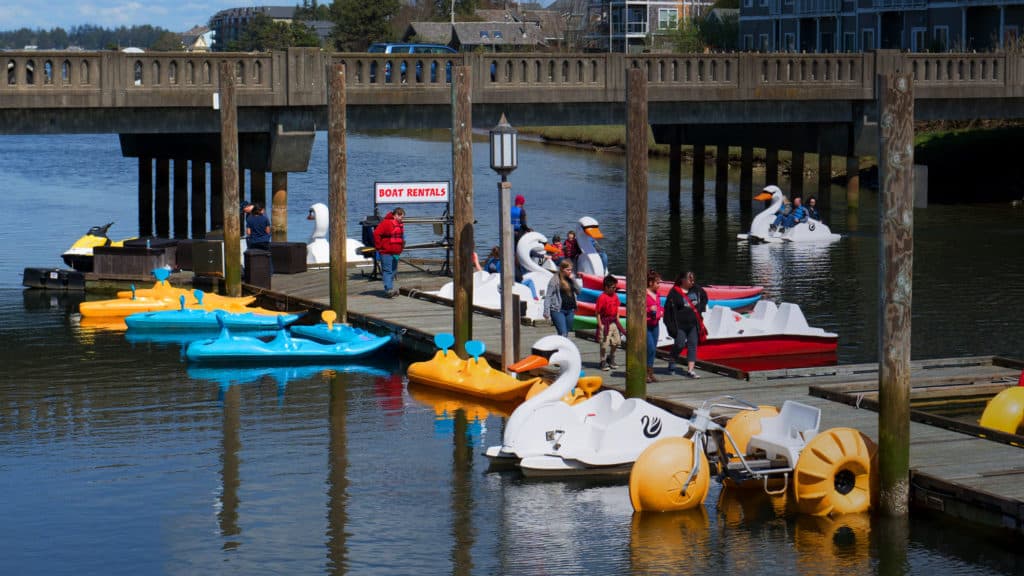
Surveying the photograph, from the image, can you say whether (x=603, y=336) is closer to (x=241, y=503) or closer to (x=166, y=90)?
(x=241, y=503)

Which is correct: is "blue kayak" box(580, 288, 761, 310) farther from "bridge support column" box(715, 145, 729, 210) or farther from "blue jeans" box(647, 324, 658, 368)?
"bridge support column" box(715, 145, 729, 210)

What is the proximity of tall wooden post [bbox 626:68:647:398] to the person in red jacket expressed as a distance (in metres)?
9.72

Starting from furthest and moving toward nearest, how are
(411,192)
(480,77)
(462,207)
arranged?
(480,77), (411,192), (462,207)

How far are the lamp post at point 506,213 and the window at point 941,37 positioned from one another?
181 feet

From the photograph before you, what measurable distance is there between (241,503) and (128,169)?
63178mm

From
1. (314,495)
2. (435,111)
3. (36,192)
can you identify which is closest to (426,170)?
(36,192)

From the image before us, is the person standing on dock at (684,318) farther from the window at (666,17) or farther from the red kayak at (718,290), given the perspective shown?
the window at (666,17)

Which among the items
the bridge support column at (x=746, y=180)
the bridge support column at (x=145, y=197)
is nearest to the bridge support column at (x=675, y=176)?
the bridge support column at (x=746, y=180)

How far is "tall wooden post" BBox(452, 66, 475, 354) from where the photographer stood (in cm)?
2358

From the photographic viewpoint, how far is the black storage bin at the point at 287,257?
33750 millimetres

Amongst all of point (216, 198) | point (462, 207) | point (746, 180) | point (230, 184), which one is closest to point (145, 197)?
point (216, 198)

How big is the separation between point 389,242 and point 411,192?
3.71m

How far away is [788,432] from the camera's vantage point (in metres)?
17.1

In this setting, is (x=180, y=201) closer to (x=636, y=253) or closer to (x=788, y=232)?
(x=788, y=232)
